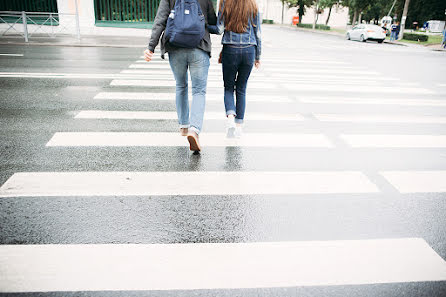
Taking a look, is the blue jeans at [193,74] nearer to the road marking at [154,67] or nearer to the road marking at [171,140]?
the road marking at [171,140]

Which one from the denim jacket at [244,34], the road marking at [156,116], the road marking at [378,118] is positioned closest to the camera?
the denim jacket at [244,34]

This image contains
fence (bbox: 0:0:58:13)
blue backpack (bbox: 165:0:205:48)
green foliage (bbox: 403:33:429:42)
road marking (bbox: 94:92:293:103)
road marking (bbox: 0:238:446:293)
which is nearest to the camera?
road marking (bbox: 0:238:446:293)

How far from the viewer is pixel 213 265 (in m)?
2.35

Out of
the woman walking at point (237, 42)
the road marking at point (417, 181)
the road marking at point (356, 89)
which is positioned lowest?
the road marking at point (417, 181)

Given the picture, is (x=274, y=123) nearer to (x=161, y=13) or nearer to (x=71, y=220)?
(x=161, y=13)

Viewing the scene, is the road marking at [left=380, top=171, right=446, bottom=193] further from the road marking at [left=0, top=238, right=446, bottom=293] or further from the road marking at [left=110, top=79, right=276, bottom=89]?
the road marking at [left=110, top=79, right=276, bottom=89]

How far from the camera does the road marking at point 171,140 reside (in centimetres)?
452

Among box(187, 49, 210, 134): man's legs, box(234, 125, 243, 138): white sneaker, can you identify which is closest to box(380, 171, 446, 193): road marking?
box(234, 125, 243, 138): white sneaker

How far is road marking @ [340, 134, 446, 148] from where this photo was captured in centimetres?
479

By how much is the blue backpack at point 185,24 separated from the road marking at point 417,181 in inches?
101

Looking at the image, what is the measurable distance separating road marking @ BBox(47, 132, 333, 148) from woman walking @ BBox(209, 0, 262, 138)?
315 mm

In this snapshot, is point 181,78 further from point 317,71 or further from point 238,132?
point 317,71

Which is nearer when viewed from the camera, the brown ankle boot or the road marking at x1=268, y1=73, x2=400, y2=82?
the brown ankle boot

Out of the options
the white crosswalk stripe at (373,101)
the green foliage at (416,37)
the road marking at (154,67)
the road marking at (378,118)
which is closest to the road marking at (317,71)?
the road marking at (154,67)
